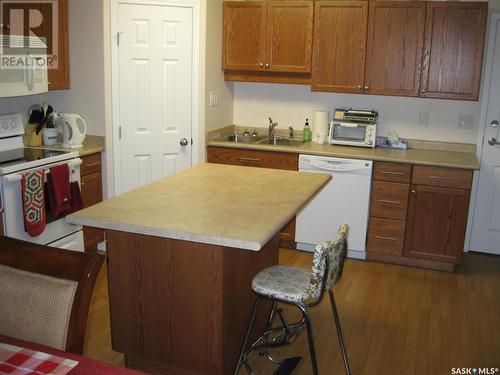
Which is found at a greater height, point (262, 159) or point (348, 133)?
point (348, 133)

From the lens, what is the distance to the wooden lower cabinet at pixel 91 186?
13.6 ft

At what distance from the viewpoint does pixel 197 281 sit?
2.41m

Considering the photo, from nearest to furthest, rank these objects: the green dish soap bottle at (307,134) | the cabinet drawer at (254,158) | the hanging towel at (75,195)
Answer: the hanging towel at (75,195), the cabinet drawer at (254,158), the green dish soap bottle at (307,134)

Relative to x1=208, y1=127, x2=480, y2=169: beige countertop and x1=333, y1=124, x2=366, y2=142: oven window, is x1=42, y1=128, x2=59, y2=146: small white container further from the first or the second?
x1=333, y1=124, x2=366, y2=142: oven window

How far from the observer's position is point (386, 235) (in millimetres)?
4344

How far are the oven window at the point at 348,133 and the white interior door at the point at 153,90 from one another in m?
1.29

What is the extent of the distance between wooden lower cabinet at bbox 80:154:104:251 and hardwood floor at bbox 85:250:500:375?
1.45 ft

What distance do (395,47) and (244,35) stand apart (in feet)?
4.29

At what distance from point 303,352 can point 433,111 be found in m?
2.65

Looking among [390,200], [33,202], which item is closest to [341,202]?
[390,200]

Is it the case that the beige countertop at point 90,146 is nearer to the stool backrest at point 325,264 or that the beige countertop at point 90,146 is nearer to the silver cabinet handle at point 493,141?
the stool backrest at point 325,264

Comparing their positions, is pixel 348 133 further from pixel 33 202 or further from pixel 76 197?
pixel 33 202

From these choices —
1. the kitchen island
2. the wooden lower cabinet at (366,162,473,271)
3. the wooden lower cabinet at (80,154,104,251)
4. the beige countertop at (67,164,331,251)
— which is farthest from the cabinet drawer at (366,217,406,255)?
the wooden lower cabinet at (80,154,104,251)

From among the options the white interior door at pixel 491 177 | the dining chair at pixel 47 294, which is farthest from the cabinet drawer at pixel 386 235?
the dining chair at pixel 47 294
